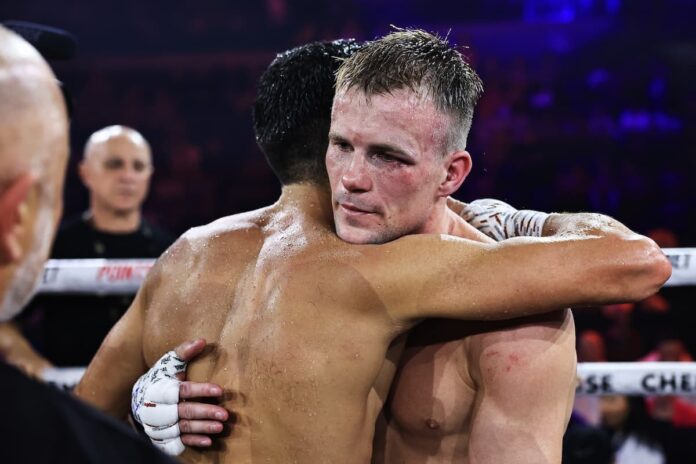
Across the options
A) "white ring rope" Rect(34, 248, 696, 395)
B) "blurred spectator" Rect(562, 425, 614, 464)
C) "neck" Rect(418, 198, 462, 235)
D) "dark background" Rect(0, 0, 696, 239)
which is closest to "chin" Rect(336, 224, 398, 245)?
"neck" Rect(418, 198, 462, 235)

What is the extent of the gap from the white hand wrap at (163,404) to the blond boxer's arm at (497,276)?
0.40 metres

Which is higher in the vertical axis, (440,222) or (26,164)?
(26,164)

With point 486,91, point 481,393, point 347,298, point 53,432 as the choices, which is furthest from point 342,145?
point 486,91

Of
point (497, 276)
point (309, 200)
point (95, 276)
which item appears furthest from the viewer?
point (95, 276)

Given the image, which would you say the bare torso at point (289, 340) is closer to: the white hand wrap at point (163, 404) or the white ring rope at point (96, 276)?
the white hand wrap at point (163, 404)

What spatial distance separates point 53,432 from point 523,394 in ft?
2.97

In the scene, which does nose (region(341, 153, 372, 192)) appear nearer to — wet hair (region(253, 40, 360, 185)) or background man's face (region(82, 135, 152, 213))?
wet hair (region(253, 40, 360, 185))

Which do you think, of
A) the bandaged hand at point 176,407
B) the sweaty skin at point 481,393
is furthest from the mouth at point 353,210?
the bandaged hand at point 176,407

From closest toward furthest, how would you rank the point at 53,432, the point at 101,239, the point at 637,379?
the point at 53,432
the point at 637,379
the point at 101,239

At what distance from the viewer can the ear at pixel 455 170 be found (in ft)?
5.33

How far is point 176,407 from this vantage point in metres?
1.56

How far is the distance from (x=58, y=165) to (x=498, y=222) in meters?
1.04

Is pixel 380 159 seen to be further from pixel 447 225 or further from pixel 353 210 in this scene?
pixel 447 225

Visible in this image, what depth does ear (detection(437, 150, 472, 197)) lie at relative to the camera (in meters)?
1.63
